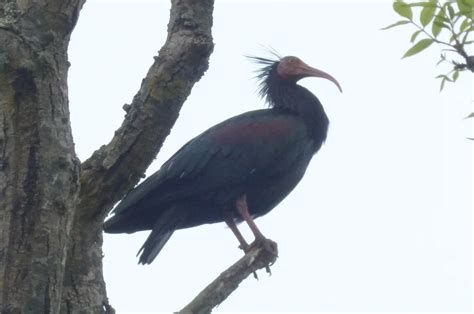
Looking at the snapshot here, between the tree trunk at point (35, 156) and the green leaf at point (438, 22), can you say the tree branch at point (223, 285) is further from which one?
the green leaf at point (438, 22)

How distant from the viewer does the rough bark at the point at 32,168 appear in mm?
3779

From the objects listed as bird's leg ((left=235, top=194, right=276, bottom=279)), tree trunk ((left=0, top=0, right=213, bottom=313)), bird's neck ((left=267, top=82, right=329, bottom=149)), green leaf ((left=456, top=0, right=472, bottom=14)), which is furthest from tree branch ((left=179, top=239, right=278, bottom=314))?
bird's neck ((left=267, top=82, right=329, bottom=149))

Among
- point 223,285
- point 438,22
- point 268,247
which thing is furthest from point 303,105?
point 438,22

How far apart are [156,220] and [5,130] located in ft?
12.2

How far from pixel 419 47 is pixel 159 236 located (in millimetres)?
4022

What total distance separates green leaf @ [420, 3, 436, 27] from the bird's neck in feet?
16.0

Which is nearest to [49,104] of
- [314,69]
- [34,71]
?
[34,71]

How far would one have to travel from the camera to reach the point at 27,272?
3.78 meters

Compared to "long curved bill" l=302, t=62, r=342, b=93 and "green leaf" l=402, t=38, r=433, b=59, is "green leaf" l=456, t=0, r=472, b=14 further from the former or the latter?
"long curved bill" l=302, t=62, r=342, b=93

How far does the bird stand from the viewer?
746cm

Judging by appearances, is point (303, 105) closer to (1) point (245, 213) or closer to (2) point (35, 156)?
(1) point (245, 213)

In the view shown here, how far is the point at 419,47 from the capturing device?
3.44m

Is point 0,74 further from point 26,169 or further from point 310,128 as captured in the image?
point 310,128

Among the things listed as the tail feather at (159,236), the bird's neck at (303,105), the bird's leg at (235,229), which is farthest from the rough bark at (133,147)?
the bird's neck at (303,105)
